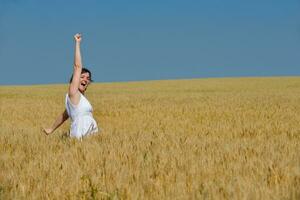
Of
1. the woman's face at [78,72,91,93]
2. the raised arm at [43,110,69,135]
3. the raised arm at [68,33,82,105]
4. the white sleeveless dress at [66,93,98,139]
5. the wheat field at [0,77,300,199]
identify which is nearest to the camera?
the wheat field at [0,77,300,199]

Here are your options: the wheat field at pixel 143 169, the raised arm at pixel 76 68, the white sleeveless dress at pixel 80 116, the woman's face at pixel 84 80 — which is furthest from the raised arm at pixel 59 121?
the raised arm at pixel 76 68

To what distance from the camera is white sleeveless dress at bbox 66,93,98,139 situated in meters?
7.13

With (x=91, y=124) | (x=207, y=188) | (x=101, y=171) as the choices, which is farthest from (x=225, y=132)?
(x=207, y=188)

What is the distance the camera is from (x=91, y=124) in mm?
7383

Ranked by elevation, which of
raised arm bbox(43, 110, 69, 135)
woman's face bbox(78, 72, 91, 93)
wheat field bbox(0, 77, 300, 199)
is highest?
woman's face bbox(78, 72, 91, 93)

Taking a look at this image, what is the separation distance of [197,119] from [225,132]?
4.37 meters

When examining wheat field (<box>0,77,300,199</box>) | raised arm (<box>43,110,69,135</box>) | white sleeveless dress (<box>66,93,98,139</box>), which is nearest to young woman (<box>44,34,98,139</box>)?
white sleeveless dress (<box>66,93,98,139</box>)

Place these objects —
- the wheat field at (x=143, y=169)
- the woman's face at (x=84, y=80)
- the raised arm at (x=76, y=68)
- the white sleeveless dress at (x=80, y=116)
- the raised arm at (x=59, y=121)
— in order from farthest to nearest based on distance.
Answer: the raised arm at (x=59, y=121) → the white sleeveless dress at (x=80, y=116) → the woman's face at (x=84, y=80) → the raised arm at (x=76, y=68) → the wheat field at (x=143, y=169)

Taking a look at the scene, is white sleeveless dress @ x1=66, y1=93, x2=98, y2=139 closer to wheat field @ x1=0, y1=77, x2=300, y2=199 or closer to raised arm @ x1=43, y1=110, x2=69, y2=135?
wheat field @ x1=0, y1=77, x2=300, y2=199

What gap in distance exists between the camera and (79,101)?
7117 mm

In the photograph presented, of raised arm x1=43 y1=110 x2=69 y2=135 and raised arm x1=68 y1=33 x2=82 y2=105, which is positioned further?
raised arm x1=43 y1=110 x2=69 y2=135

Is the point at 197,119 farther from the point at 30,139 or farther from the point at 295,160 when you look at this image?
the point at 295,160

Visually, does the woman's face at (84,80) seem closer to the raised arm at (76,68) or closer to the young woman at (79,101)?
the young woman at (79,101)

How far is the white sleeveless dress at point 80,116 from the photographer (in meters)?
7.13
